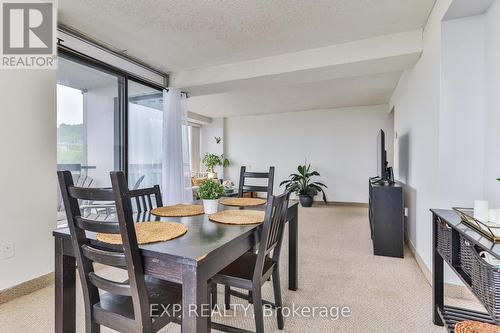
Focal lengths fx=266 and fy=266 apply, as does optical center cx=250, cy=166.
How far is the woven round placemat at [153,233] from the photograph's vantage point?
1.20 m

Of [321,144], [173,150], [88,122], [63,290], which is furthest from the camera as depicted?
[321,144]

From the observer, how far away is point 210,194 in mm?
1807

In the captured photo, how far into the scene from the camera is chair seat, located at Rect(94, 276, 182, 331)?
1.15 m

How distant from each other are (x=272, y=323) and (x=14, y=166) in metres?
2.26

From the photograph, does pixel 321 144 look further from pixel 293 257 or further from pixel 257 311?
pixel 257 311

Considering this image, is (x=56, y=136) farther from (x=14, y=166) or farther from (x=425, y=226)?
(x=425, y=226)

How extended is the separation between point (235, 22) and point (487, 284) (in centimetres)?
248

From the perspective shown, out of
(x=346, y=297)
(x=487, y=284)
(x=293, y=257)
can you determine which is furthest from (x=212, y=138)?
(x=487, y=284)

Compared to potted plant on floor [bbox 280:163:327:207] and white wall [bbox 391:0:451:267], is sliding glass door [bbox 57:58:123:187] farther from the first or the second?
potted plant on floor [bbox 280:163:327:207]

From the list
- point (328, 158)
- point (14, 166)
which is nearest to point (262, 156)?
point (328, 158)

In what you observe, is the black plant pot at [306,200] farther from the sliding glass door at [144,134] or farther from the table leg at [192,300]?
the table leg at [192,300]

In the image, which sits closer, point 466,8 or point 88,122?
point 466,8

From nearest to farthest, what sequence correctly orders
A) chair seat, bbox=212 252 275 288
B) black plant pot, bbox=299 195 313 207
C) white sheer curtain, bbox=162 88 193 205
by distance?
1. chair seat, bbox=212 252 275 288
2. white sheer curtain, bbox=162 88 193 205
3. black plant pot, bbox=299 195 313 207

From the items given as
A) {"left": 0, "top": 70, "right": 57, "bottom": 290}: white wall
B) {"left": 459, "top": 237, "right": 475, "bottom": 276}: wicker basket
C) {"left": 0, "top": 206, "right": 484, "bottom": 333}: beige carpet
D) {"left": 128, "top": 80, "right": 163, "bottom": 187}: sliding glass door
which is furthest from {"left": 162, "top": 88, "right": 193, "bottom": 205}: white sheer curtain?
{"left": 459, "top": 237, "right": 475, "bottom": 276}: wicker basket
